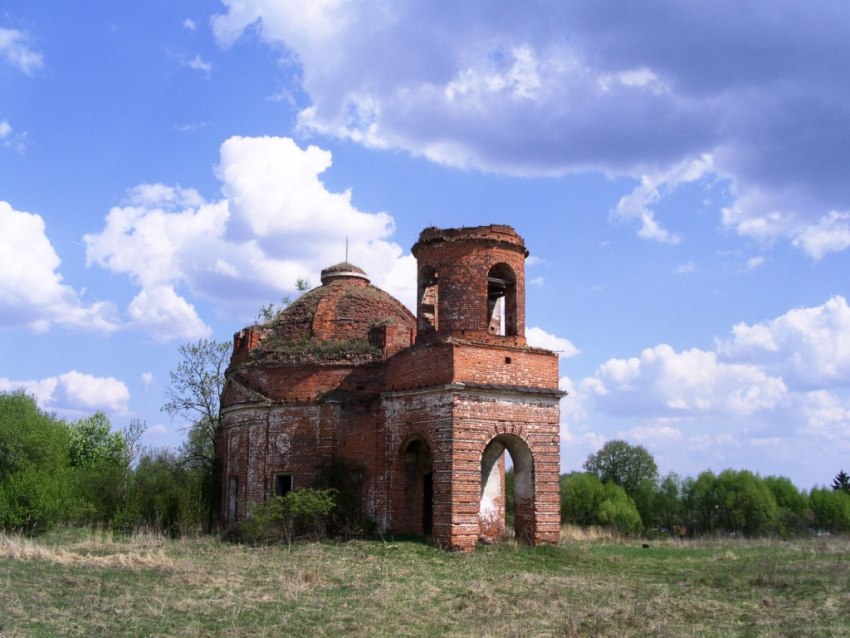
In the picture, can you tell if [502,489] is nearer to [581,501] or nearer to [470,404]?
[470,404]

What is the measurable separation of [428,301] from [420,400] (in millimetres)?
3967

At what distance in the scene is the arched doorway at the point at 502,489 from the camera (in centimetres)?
1827

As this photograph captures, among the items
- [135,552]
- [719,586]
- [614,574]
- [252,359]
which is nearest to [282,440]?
[252,359]

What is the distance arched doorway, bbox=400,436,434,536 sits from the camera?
1936 cm

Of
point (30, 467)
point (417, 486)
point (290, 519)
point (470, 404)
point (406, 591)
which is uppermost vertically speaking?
point (470, 404)

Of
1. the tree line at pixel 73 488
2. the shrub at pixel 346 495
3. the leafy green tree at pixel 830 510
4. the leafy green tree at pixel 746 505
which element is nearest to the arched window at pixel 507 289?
the shrub at pixel 346 495

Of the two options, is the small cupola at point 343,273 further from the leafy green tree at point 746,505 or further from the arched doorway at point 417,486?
the leafy green tree at point 746,505

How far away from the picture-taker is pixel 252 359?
22828mm

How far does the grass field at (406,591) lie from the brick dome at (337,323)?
5.72m

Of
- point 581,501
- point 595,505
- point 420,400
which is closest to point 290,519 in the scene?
point 420,400

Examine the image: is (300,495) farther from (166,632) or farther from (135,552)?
(166,632)

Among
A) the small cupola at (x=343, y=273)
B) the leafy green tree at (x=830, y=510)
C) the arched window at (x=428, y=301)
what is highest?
the small cupola at (x=343, y=273)

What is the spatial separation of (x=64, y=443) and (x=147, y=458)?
3.91 metres

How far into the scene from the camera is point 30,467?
21625mm
